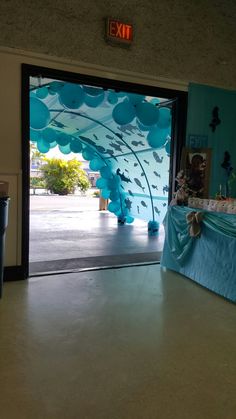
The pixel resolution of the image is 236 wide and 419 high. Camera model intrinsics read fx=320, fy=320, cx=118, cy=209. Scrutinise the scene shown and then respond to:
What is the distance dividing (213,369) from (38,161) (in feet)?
55.7

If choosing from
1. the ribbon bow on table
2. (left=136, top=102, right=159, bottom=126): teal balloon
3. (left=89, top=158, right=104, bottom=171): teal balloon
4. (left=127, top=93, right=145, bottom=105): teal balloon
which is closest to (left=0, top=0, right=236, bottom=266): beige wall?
(left=136, top=102, right=159, bottom=126): teal balloon

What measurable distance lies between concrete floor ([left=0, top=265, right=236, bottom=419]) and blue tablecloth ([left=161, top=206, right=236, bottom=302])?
0.16 meters

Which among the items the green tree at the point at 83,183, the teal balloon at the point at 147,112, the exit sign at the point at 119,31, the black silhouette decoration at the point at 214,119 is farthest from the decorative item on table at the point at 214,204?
the green tree at the point at 83,183

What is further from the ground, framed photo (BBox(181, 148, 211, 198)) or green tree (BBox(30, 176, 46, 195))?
framed photo (BBox(181, 148, 211, 198))

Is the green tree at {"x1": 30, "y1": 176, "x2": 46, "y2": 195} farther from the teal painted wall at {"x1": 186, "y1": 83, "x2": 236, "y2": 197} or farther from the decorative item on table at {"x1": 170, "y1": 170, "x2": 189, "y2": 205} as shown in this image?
the decorative item on table at {"x1": 170, "y1": 170, "x2": 189, "y2": 205}

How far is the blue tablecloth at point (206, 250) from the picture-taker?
9.45ft

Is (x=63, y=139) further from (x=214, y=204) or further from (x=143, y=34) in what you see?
(x=214, y=204)

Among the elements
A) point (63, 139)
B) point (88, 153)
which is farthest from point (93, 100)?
point (88, 153)

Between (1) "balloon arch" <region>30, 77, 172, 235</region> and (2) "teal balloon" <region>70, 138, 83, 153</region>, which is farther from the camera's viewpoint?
(2) "teal balloon" <region>70, 138, 83, 153</region>

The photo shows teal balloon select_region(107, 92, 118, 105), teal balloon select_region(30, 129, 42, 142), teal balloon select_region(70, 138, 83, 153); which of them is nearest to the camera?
teal balloon select_region(107, 92, 118, 105)

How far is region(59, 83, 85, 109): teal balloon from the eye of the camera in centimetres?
401

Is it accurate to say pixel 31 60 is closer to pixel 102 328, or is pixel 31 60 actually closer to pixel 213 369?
pixel 102 328

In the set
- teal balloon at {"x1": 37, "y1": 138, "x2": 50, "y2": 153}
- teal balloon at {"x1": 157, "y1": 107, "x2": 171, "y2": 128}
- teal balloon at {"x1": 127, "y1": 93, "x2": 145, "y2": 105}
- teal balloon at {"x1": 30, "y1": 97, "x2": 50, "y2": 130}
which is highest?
teal balloon at {"x1": 127, "y1": 93, "x2": 145, "y2": 105}

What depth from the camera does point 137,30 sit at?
356 centimetres
